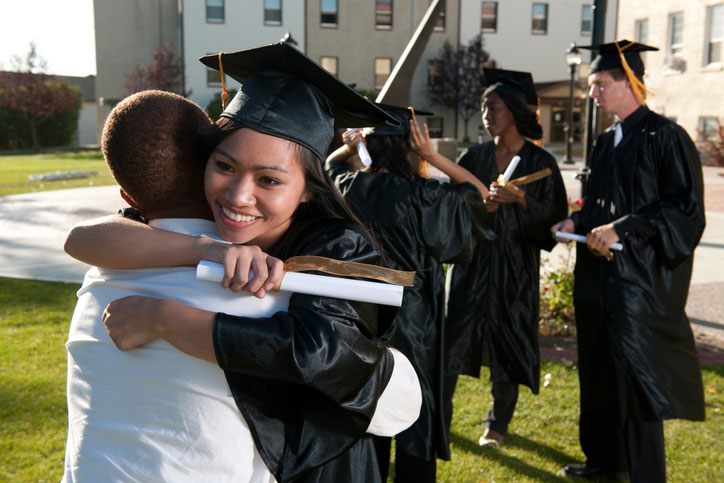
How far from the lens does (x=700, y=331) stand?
6.04 meters

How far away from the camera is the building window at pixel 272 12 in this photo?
1320 inches

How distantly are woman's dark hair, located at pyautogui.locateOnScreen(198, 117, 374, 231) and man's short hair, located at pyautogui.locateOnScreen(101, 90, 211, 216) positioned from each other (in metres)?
0.04

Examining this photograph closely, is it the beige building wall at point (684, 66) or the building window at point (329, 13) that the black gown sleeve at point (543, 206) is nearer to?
the beige building wall at point (684, 66)

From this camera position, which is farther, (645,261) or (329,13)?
(329,13)

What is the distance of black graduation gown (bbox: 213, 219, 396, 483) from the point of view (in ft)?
4.07

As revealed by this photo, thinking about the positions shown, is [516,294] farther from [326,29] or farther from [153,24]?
[153,24]

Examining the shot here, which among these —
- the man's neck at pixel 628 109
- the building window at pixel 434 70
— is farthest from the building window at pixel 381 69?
the man's neck at pixel 628 109

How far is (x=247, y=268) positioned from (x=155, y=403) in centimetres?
31

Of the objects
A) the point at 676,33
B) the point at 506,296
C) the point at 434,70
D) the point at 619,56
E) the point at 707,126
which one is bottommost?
the point at 506,296

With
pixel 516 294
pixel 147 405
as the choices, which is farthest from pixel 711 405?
pixel 147 405

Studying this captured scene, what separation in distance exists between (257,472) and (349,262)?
46 cm

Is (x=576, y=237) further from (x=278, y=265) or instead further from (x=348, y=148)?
(x=278, y=265)

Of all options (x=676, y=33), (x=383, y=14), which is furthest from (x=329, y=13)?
(x=676, y=33)

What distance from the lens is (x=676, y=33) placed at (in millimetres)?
26141
